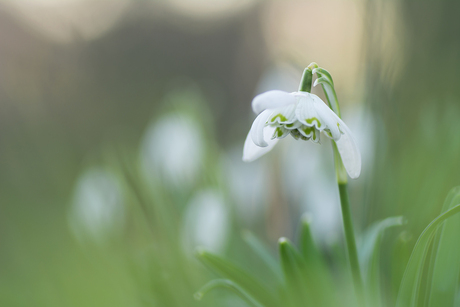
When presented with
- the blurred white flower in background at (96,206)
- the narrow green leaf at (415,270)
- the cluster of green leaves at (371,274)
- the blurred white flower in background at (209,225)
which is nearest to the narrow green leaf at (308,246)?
the cluster of green leaves at (371,274)

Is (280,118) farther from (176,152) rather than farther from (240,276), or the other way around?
(176,152)

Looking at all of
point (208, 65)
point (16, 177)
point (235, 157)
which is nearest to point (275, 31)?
point (235, 157)

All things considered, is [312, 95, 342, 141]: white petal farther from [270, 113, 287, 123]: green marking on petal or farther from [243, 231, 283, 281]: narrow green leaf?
[243, 231, 283, 281]: narrow green leaf

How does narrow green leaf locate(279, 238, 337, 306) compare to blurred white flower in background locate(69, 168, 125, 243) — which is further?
blurred white flower in background locate(69, 168, 125, 243)

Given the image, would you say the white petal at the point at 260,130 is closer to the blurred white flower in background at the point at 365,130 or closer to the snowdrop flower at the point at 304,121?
the snowdrop flower at the point at 304,121

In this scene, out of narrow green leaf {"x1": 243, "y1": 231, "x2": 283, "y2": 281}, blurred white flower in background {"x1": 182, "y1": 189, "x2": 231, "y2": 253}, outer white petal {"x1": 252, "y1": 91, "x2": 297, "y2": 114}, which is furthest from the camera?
blurred white flower in background {"x1": 182, "y1": 189, "x2": 231, "y2": 253}

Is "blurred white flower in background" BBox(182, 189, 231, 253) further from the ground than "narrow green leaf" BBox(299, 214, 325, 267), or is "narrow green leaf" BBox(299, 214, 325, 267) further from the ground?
"blurred white flower in background" BBox(182, 189, 231, 253)

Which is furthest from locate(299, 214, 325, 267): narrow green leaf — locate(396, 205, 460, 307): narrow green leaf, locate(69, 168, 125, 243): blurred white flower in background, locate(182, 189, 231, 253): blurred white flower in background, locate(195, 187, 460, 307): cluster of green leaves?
locate(69, 168, 125, 243): blurred white flower in background
